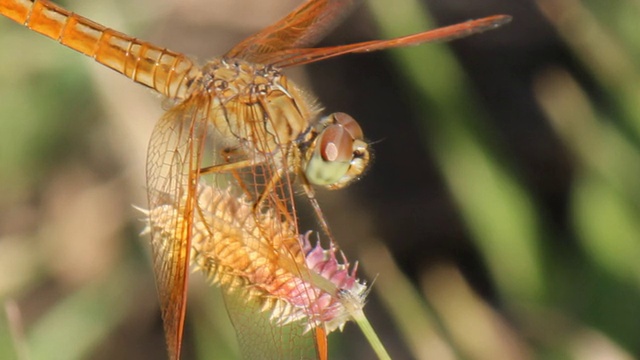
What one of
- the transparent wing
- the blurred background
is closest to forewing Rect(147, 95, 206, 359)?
the transparent wing

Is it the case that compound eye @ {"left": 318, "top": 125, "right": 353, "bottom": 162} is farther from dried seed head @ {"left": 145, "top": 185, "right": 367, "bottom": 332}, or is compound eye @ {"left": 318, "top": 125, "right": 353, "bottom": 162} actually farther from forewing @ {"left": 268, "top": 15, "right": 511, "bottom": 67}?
dried seed head @ {"left": 145, "top": 185, "right": 367, "bottom": 332}

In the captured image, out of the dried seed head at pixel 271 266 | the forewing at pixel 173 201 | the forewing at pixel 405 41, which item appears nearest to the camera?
the dried seed head at pixel 271 266

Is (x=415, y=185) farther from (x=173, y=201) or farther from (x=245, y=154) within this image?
(x=173, y=201)

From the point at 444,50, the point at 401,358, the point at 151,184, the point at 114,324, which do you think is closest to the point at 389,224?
the point at 401,358

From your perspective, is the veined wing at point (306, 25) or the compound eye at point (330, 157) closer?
the compound eye at point (330, 157)

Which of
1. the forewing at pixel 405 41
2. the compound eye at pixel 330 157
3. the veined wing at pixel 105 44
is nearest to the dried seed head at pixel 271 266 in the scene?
the compound eye at pixel 330 157

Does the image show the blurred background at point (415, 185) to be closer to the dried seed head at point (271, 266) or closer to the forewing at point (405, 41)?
the forewing at point (405, 41)

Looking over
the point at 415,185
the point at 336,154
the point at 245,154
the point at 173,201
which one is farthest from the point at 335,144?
the point at 415,185
